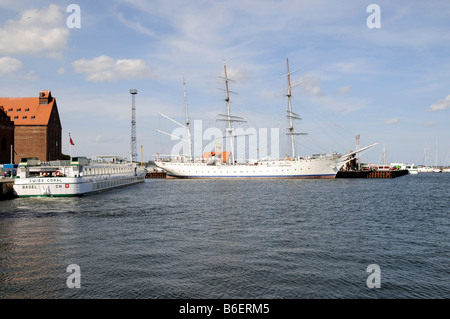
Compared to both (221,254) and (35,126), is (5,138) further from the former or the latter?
(221,254)

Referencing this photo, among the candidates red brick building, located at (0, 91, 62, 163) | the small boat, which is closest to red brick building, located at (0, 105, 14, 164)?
red brick building, located at (0, 91, 62, 163)

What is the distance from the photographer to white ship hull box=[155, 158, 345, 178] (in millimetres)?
111625

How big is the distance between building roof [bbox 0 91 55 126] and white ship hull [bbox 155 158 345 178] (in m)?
43.7

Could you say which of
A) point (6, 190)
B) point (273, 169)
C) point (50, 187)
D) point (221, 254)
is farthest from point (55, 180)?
point (273, 169)

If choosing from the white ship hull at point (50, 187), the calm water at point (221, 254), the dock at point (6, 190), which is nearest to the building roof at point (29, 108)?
the dock at point (6, 190)

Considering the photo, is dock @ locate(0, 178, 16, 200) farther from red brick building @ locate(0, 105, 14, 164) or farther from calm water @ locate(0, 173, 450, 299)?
red brick building @ locate(0, 105, 14, 164)

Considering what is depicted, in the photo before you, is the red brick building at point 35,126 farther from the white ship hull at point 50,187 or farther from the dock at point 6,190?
the white ship hull at point 50,187

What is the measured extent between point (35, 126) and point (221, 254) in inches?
3964

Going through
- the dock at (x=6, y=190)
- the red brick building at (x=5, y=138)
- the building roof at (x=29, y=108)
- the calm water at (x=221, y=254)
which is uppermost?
the building roof at (x=29, y=108)

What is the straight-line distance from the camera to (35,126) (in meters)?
103

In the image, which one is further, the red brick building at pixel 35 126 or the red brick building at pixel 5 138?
the red brick building at pixel 35 126

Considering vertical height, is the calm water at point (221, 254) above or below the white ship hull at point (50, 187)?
below

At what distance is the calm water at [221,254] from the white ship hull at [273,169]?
267ft

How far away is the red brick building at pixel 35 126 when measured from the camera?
101625mm
